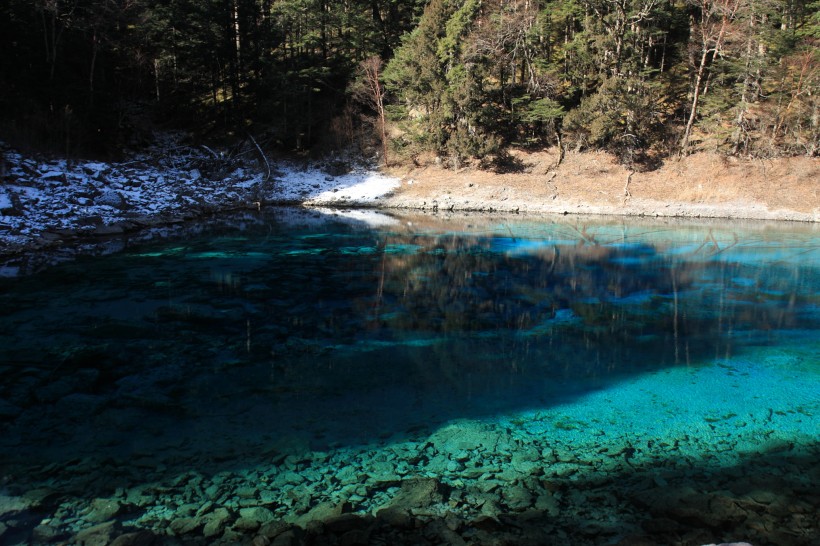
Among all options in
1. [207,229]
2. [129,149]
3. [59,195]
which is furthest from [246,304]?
[129,149]

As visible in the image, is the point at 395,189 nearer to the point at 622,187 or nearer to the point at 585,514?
the point at 622,187

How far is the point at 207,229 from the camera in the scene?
1869cm

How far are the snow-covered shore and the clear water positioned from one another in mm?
4087

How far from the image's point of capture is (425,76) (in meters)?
29.0

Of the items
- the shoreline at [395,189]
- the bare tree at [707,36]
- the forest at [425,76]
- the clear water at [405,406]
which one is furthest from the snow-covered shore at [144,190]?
the bare tree at [707,36]

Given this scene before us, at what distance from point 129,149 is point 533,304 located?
78.7 ft

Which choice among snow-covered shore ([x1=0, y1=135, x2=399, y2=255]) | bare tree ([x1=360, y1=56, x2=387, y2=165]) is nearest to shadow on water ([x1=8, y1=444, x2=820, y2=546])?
snow-covered shore ([x1=0, y1=135, x2=399, y2=255])

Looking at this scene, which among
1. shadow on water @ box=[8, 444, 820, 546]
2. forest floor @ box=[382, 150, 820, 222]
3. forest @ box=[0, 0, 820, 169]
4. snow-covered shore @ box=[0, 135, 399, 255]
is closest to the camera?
shadow on water @ box=[8, 444, 820, 546]

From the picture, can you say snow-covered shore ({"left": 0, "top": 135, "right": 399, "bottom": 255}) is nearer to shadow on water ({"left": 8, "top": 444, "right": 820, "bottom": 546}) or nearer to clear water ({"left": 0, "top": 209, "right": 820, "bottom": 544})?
clear water ({"left": 0, "top": 209, "right": 820, "bottom": 544})

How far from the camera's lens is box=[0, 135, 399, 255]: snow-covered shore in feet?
51.0

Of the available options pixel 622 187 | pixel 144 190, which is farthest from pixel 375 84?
pixel 622 187

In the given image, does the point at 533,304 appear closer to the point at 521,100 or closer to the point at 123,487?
the point at 123,487

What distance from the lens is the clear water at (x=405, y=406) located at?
13.5 feet

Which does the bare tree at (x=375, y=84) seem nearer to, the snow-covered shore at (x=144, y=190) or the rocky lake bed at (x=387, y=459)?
the snow-covered shore at (x=144, y=190)
